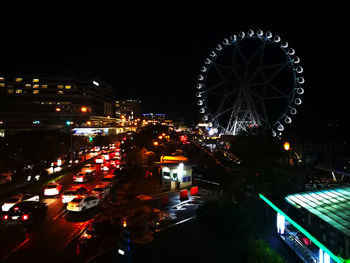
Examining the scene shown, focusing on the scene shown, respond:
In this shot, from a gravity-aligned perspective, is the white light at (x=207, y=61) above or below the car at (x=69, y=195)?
above

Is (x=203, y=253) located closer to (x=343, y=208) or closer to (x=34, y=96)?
(x=343, y=208)

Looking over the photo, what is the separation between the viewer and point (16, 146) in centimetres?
3309

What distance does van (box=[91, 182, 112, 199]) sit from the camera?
19.5 metres

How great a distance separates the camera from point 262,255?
8.52m

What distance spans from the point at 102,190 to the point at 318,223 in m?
16.5

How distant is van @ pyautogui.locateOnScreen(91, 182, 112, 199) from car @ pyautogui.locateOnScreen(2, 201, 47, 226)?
408cm

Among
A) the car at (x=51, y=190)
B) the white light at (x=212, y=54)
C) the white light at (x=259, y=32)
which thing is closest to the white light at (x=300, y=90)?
the white light at (x=259, y=32)

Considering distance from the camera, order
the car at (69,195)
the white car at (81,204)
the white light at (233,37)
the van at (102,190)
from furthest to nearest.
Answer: the white light at (233,37)
the van at (102,190)
the car at (69,195)
the white car at (81,204)

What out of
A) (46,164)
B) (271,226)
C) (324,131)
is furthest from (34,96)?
(271,226)

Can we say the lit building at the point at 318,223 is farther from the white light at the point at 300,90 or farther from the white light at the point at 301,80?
the white light at the point at 301,80

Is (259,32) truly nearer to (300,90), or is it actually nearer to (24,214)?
(300,90)

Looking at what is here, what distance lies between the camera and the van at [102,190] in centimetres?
1948

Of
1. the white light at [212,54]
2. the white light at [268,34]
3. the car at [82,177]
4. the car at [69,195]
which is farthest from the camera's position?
the white light at [212,54]

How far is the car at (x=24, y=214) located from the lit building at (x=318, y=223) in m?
13.3
